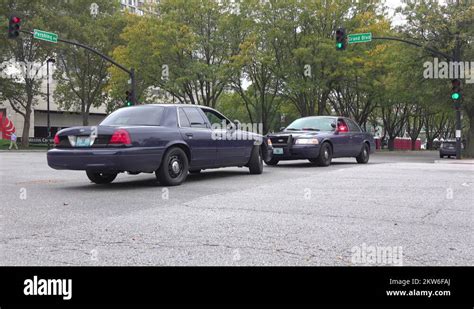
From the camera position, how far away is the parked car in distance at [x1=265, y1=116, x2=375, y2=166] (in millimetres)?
13812

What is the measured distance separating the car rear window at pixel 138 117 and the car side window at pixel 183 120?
→ 14.9 inches

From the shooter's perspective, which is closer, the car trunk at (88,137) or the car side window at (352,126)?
the car trunk at (88,137)

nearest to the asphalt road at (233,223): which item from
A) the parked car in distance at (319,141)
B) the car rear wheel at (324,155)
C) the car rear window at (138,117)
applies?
the car rear window at (138,117)

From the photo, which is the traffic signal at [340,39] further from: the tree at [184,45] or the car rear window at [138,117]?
the car rear window at [138,117]

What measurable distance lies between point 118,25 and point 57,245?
130 ft

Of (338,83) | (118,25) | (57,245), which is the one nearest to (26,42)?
(118,25)

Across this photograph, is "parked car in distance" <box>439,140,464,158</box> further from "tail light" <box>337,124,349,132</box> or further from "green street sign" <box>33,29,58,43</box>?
"green street sign" <box>33,29,58,43</box>

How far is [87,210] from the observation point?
20.5ft

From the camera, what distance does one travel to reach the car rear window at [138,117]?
9.05m

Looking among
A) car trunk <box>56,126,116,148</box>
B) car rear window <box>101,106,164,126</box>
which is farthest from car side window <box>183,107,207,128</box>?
car trunk <box>56,126,116,148</box>

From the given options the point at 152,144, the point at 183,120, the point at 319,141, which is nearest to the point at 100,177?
the point at 152,144

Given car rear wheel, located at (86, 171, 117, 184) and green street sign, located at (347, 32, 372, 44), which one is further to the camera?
green street sign, located at (347, 32, 372, 44)

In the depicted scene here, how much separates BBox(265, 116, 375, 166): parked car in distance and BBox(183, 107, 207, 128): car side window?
3.40 m

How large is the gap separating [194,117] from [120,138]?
78.6 inches
